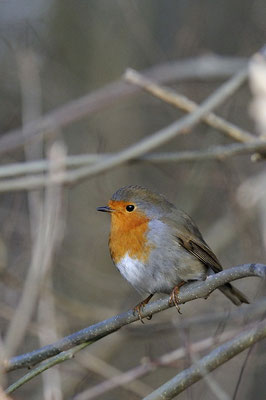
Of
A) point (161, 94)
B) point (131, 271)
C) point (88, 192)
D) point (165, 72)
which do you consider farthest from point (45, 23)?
point (131, 271)

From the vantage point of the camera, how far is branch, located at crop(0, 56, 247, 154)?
513 cm

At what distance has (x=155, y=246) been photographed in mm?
3482

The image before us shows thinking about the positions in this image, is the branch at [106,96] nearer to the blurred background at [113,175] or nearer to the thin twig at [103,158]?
the blurred background at [113,175]

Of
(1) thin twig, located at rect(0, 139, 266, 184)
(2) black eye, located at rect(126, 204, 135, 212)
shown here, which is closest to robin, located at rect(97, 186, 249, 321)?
(2) black eye, located at rect(126, 204, 135, 212)

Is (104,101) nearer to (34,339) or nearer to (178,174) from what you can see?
(178,174)

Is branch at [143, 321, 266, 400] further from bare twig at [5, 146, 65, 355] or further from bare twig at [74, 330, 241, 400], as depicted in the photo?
bare twig at [74, 330, 241, 400]

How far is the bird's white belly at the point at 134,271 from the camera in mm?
3438

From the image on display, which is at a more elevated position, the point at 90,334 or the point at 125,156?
the point at 125,156

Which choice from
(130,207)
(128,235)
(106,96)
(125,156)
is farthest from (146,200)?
(106,96)

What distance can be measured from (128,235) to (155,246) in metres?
0.18

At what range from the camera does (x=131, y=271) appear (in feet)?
11.4

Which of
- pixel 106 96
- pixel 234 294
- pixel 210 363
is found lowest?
pixel 210 363

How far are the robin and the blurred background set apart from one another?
37cm

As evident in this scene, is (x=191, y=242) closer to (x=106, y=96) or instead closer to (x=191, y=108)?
(x=191, y=108)
